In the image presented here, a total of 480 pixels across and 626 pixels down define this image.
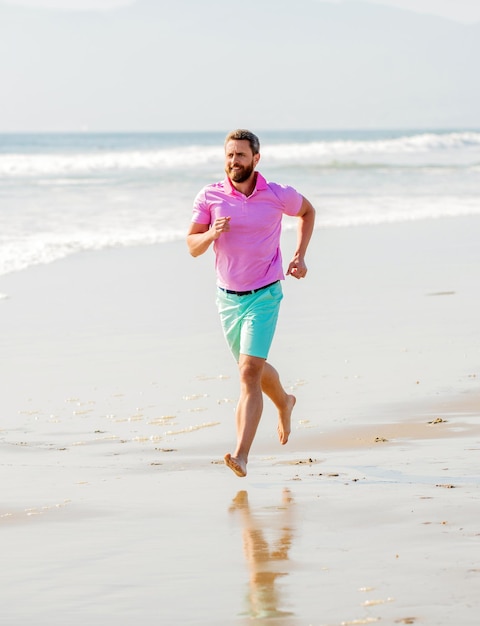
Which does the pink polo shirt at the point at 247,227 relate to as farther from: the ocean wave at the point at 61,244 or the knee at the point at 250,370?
the ocean wave at the point at 61,244

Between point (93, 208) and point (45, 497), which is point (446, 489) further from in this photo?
point (93, 208)

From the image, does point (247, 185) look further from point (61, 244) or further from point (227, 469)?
point (61, 244)

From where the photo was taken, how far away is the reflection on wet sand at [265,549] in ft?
12.1

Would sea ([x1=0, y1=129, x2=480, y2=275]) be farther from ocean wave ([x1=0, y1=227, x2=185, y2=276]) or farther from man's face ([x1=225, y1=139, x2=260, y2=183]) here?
man's face ([x1=225, y1=139, x2=260, y2=183])

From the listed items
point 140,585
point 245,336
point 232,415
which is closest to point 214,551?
point 140,585

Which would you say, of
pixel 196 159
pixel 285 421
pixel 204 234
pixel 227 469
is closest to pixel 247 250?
pixel 204 234

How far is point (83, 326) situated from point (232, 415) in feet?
10.0

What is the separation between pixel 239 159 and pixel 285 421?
1.33 m

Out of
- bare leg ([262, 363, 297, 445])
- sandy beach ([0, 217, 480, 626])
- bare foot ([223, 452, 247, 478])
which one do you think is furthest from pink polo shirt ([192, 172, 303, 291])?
sandy beach ([0, 217, 480, 626])

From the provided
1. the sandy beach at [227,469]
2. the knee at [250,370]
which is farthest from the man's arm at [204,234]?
the sandy beach at [227,469]

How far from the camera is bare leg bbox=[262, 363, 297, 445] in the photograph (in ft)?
18.9

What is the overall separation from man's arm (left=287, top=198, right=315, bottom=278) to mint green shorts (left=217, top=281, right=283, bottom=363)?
0.12 metres

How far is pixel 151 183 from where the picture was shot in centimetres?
3091

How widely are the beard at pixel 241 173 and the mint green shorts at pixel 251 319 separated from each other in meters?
0.52
